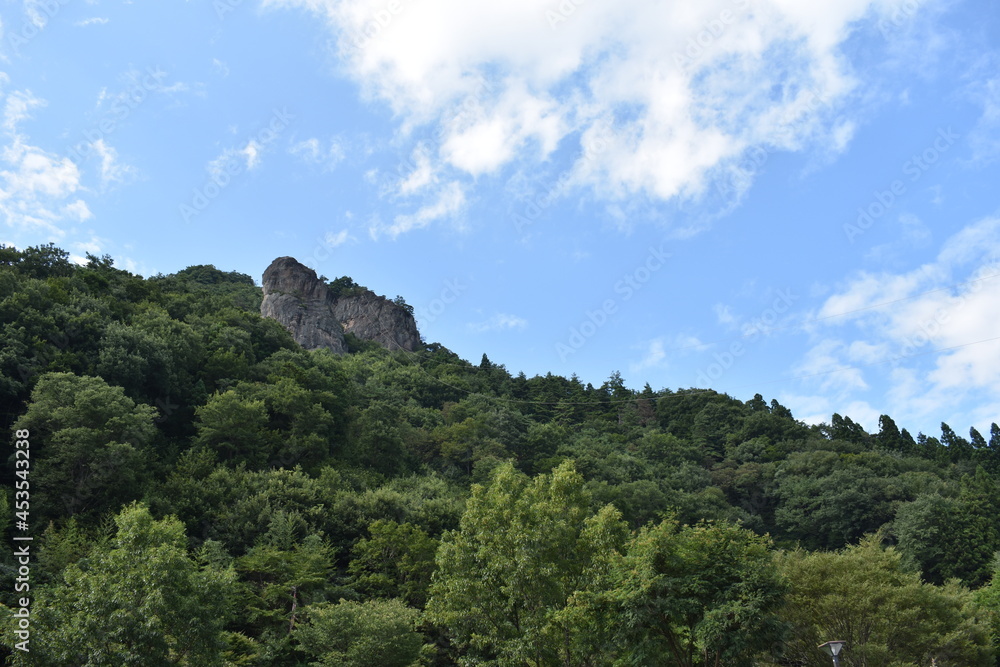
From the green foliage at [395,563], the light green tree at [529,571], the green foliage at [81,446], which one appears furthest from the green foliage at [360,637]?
the green foliage at [81,446]

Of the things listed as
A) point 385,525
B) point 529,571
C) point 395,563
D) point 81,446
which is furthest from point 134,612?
point 81,446

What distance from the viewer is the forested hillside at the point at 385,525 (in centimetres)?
1600

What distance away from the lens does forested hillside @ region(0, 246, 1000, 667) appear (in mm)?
16000

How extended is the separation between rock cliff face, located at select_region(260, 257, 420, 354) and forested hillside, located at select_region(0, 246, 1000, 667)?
1937 centimetres

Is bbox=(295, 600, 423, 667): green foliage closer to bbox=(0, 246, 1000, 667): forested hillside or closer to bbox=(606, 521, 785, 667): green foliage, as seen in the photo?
bbox=(0, 246, 1000, 667): forested hillside

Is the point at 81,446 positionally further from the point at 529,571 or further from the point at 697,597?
the point at 697,597

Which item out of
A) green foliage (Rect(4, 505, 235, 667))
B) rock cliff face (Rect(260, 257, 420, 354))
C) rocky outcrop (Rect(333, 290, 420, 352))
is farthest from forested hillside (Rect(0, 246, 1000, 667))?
rocky outcrop (Rect(333, 290, 420, 352))

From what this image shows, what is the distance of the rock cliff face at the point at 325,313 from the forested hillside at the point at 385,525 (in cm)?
1937

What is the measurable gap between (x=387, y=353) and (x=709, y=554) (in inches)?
2986

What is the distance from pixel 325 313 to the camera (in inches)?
3573

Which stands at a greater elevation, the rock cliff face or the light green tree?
the rock cliff face

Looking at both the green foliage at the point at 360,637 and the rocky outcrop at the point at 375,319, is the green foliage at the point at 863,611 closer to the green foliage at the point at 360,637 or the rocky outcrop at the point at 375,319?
the green foliage at the point at 360,637

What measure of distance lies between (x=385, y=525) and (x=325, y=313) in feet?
213

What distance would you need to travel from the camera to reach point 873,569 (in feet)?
75.8
